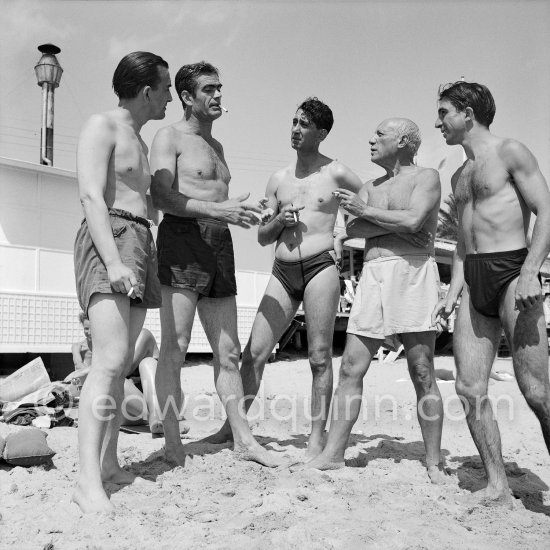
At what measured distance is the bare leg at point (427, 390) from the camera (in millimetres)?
4031

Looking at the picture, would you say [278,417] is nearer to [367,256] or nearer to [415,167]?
[367,256]

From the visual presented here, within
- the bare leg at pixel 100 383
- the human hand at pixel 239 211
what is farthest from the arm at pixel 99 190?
the human hand at pixel 239 211

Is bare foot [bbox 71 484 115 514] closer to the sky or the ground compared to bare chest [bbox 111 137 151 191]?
closer to the ground

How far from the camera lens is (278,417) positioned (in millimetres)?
6551

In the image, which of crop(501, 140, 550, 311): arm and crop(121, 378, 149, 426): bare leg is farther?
crop(121, 378, 149, 426): bare leg

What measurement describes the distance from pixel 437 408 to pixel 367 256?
108 centimetres

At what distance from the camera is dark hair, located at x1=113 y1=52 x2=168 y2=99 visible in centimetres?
354

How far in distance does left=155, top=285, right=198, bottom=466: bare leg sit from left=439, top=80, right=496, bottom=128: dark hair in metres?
2.00

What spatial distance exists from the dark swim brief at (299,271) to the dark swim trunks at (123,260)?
121 cm

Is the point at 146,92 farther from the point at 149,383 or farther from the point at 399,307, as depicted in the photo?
the point at 149,383

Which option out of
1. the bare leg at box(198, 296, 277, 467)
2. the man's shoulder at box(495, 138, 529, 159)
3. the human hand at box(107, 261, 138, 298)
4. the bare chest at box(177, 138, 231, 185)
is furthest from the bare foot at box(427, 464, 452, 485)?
the bare chest at box(177, 138, 231, 185)

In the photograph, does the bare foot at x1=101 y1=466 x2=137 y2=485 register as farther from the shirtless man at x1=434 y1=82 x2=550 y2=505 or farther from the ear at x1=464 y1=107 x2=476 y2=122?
the ear at x1=464 y1=107 x2=476 y2=122

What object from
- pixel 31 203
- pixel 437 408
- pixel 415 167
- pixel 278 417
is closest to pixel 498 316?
pixel 437 408

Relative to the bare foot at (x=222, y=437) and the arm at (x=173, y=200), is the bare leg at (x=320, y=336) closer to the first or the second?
the bare foot at (x=222, y=437)
